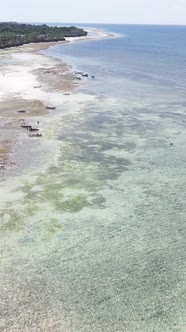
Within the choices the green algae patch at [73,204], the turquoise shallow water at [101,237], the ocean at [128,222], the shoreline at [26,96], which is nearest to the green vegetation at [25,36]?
the shoreline at [26,96]

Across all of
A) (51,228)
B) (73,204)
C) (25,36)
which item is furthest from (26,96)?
(25,36)

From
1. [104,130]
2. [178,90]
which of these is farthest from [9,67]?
[104,130]

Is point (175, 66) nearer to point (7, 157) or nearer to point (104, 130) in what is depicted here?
point (104, 130)

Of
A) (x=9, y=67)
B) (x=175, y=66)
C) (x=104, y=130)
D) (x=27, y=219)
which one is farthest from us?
(x=175, y=66)

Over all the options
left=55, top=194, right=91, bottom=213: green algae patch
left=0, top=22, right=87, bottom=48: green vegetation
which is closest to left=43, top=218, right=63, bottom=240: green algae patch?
left=55, top=194, right=91, bottom=213: green algae patch

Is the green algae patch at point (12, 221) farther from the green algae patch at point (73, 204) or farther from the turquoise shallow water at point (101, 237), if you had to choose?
the green algae patch at point (73, 204)

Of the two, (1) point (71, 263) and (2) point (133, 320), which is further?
(1) point (71, 263)

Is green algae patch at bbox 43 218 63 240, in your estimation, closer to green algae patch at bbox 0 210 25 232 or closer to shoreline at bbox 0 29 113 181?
green algae patch at bbox 0 210 25 232
